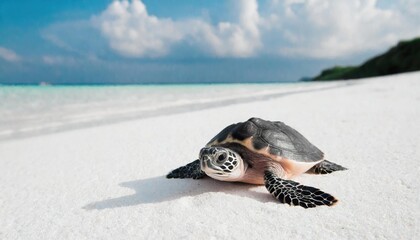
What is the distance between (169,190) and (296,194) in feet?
4.10

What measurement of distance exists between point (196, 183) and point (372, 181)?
68.6 inches

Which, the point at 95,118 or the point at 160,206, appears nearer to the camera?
the point at 160,206

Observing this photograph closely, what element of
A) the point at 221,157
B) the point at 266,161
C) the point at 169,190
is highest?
the point at 221,157

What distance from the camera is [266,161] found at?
3.04m

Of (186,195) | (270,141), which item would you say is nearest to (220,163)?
(186,195)

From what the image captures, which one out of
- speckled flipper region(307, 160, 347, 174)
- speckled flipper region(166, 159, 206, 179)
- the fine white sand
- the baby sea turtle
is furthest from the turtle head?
speckled flipper region(307, 160, 347, 174)

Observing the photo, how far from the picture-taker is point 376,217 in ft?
7.42

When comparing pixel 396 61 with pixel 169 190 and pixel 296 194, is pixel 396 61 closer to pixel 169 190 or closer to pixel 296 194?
pixel 296 194

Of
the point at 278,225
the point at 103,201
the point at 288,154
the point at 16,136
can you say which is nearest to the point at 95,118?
the point at 16,136

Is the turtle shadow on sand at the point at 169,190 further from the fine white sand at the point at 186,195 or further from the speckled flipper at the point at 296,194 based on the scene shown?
the speckled flipper at the point at 296,194

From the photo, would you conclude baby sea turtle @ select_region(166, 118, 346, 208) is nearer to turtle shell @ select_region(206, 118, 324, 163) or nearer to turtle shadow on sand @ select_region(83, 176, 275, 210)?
turtle shell @ select_region(206, 118, 324, 163)

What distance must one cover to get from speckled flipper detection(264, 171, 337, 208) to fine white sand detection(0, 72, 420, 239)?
62 millimetres

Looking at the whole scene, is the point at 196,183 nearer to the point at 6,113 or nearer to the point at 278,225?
the point at 278,225

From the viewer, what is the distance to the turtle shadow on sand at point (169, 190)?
283 centimetres
